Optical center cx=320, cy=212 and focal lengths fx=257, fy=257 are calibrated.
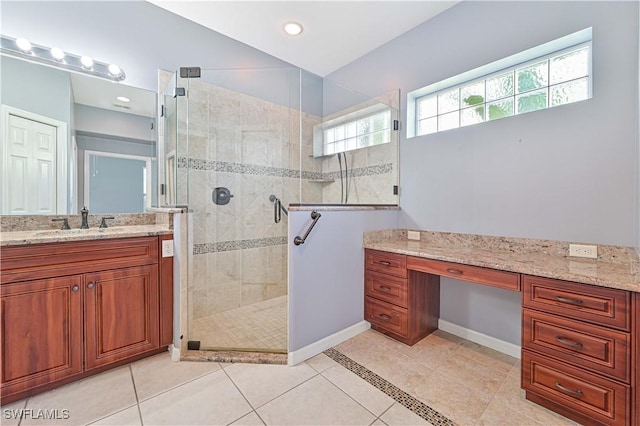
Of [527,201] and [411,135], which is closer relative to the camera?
[527,201]

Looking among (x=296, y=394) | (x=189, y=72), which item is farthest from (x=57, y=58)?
(x=296, y=394)

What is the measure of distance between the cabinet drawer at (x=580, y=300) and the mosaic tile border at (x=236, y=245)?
181 centimetres

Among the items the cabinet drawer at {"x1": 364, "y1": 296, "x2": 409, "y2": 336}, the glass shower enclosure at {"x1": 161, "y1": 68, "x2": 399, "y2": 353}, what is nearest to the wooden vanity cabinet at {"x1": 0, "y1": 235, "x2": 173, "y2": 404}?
the glass shower enclosure at {"x1": 161, "y1": 68, "x2": 399, "y2": 353}

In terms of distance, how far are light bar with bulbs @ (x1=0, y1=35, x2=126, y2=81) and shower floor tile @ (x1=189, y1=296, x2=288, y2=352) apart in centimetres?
219

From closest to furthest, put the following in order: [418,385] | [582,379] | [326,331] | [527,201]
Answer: [582,379], [418,385], [527,201], [326,331]

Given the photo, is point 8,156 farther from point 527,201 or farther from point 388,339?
point 527,201

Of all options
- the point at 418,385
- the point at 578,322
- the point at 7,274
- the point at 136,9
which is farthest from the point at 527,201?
the point at 136,9

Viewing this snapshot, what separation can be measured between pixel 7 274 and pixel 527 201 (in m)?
3.28

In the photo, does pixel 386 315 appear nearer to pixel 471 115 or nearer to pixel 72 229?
pixel 471 115

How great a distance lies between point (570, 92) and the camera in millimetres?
1798

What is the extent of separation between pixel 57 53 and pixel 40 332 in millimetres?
1966

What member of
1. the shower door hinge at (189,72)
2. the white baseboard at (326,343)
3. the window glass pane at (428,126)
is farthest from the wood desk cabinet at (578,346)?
the shower door hinge at (189,72)

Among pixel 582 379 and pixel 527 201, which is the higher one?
pixel 527 201

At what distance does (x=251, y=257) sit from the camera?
108 inches
